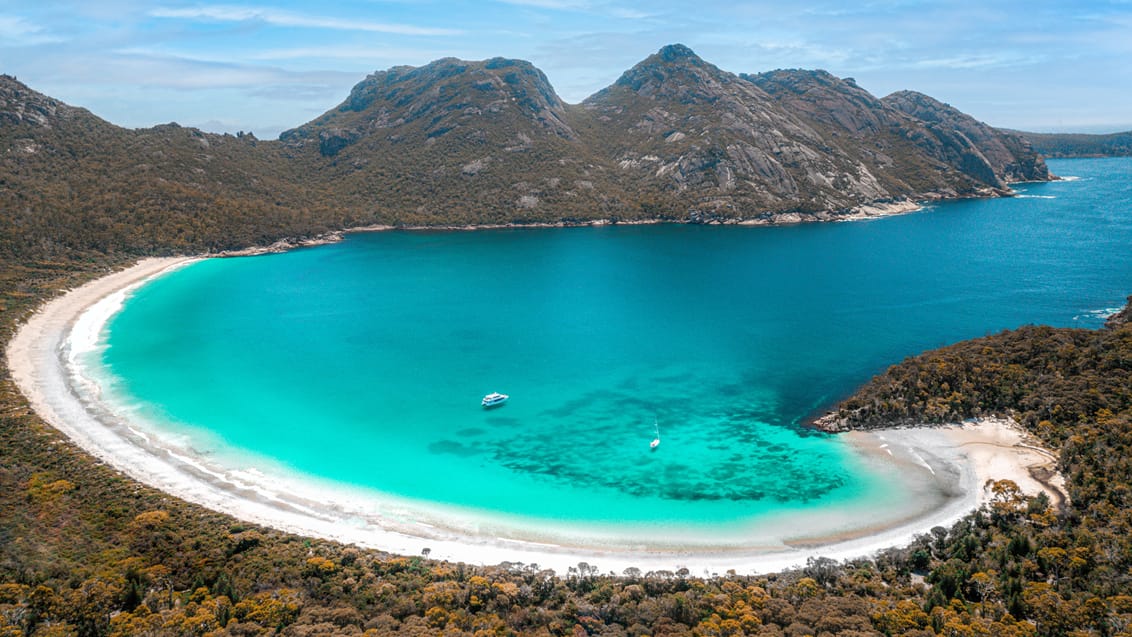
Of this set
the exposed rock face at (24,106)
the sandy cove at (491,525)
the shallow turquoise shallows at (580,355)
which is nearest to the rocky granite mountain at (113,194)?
the exposed rock face at (24,106)

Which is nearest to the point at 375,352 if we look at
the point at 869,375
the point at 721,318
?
the point at 721,318

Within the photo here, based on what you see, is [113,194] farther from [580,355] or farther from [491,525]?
[491,525]

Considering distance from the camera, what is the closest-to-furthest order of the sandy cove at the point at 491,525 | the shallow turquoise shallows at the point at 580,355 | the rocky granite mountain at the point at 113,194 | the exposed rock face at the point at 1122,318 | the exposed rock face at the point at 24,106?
the sandy cove at the point at 491,525, the shallow turquoise shallows at the point at 580,355, the exposed rock face at the point at 1122,318, the rocky granite mountain at the point at 113,194, the exposed rock face at the point at 24,106

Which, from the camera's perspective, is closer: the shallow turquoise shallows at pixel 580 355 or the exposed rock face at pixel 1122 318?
the shallow turquoise shallows at pixel 580 355

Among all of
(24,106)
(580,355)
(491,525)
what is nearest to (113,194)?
(24,106)

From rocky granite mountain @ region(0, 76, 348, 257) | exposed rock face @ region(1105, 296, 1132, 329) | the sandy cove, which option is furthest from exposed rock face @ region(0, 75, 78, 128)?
exposed rock face @ region(1105, 296, 1132, 329)

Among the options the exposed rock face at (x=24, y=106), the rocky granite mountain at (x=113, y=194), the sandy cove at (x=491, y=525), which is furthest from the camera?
the exposed rock face at (x=24, y=106)

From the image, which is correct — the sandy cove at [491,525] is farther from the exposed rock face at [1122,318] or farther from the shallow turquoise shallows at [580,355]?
the exposed rock face at [1122,318]
